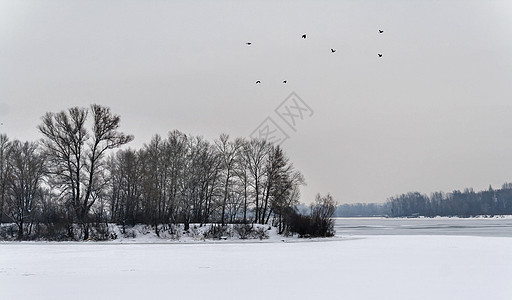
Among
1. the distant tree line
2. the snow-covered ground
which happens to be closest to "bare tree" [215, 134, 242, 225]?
the distant tree line

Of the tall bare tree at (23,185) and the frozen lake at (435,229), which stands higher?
the tall bare tree at (23,185)

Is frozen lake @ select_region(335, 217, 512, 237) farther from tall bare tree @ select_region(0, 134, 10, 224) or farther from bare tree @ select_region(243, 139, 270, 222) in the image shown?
tall bare tree @ select_region(0, 134, 10, 224)

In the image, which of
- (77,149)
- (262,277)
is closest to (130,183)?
(77,149)

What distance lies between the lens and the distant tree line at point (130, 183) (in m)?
53.5

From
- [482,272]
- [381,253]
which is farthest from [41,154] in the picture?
[482,272]

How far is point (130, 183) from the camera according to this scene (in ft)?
197

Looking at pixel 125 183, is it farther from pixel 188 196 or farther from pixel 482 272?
pixel 482 272

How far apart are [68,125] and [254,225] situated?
23.4 metres

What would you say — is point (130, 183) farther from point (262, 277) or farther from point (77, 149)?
point (262, 277)

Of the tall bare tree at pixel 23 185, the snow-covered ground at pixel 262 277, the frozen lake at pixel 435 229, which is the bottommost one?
the snow-covered ground at pixel 262 277

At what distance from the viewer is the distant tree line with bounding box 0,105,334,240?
5350cm

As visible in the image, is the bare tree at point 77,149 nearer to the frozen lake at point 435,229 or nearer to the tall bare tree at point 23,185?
the tall bare tree at point 23,185

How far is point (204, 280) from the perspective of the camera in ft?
60.4

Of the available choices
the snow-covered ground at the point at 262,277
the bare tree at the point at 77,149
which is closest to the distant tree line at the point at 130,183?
the bare tree at the point at 77,149
